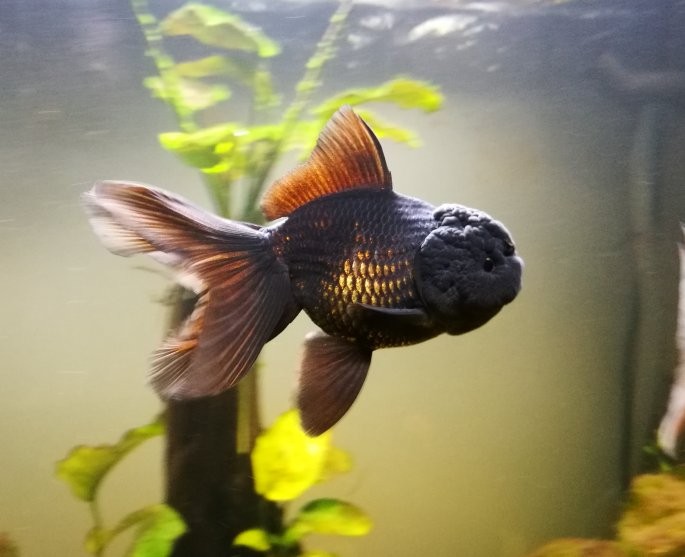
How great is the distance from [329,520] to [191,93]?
998mm

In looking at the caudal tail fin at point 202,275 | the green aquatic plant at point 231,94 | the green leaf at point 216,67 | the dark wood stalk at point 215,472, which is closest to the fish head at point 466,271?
the caudal tail fin at point 202,275

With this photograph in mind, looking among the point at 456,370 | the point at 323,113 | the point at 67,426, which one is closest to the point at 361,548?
the point at 456,370

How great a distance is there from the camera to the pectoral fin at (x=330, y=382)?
0.58 meters

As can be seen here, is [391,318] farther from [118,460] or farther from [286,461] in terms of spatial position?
[118,460]

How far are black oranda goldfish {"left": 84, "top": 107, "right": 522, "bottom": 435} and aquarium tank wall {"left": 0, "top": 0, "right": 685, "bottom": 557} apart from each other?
51 cm

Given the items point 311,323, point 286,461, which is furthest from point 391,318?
point 311,323

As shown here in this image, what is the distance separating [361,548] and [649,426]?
100 cm

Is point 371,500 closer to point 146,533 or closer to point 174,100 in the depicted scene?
point 146,533

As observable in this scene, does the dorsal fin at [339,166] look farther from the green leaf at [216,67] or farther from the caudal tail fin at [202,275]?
the green leaf at [216,67]

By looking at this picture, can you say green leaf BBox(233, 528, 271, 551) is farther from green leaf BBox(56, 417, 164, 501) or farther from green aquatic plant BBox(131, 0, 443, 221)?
green aquatic plant BBox(131, 0, 443, 221)

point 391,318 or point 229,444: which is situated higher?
point 391,318

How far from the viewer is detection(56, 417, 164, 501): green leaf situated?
1.22 metres

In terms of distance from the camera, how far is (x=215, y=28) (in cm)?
132

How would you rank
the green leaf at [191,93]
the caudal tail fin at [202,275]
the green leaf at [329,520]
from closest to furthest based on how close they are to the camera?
1. the caudal tail fin at [202,275]
2. the green leaf at [329,520]
3. the green leaf at [191,93]
